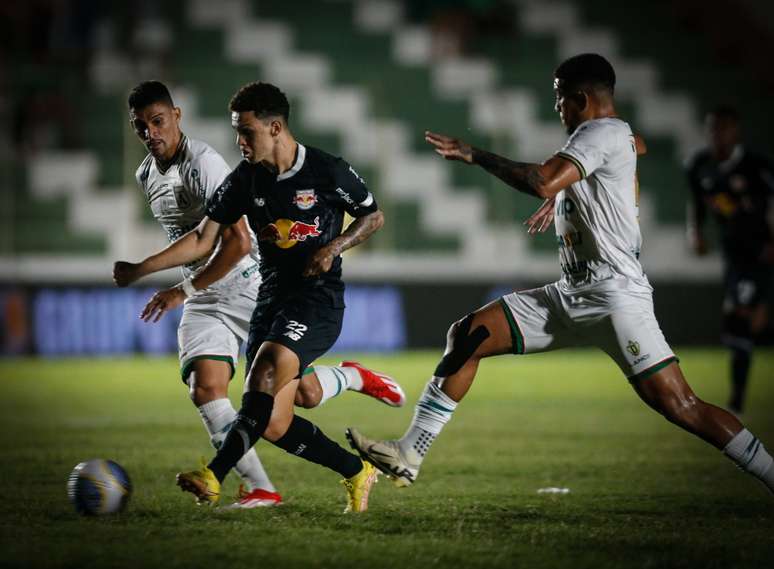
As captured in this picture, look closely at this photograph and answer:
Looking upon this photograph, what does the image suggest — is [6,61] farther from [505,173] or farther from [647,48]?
[505,173]

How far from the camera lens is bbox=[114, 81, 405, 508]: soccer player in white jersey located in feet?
20.7

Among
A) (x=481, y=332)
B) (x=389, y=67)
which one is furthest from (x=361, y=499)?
(x=389, y=67)

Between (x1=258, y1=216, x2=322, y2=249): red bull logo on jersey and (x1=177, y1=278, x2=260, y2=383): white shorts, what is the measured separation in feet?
2.66

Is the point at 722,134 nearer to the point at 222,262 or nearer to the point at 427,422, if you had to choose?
the point at 427,422

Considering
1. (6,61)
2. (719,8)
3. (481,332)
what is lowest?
(481,332)

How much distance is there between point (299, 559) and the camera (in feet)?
15.8

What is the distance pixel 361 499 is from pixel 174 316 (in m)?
11.6

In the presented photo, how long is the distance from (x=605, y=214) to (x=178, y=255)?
2.17 meters

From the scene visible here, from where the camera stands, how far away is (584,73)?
235 inches

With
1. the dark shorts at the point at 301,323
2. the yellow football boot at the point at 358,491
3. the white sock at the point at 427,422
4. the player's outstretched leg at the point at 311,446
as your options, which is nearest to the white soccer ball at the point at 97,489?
the player's outstretched leg at the point at 311,446

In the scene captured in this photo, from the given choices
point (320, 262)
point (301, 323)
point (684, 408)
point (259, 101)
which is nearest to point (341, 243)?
point (320, 262)

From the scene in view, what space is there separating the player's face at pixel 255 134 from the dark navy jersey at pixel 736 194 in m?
6.58

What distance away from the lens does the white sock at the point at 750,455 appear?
5.77 metres

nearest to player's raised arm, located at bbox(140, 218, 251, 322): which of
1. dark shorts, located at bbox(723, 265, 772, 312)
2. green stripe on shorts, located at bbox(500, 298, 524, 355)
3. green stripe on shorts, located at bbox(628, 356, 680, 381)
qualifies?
green stripe on shorts, located at bbox(500, 298, 524, 355)
